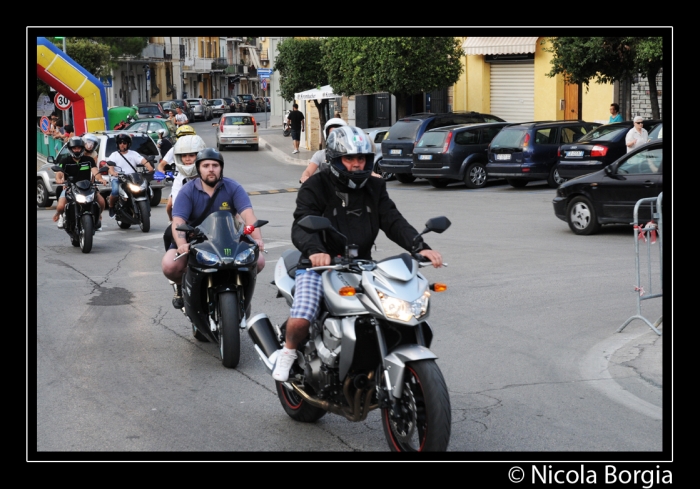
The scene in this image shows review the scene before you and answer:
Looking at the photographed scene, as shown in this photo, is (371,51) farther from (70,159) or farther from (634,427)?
(634,427)

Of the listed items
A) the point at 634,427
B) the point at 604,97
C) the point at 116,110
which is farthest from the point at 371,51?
the point at 634,427

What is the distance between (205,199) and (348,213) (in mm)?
2648

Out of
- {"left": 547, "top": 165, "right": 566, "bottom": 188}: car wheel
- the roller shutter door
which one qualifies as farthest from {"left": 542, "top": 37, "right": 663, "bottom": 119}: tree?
the roller shutter door

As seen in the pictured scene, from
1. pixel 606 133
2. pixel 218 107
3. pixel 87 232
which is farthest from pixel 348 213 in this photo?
pixel 218 107

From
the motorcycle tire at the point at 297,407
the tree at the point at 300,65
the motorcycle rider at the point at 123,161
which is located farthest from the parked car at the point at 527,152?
the tree at the point at 300,65

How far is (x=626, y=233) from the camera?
50.6 ft

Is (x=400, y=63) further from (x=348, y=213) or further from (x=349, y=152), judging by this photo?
(x=349, y=152)

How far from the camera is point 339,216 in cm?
595

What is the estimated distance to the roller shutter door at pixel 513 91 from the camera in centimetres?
3547

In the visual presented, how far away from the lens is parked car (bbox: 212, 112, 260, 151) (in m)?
41.0

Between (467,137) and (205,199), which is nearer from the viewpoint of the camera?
(205,199)

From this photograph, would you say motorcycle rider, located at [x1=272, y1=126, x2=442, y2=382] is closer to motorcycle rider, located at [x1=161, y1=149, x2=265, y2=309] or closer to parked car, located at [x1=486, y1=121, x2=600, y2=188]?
motorcycle rider, located at [x1=161, y1=149, x2=265, y2=309]

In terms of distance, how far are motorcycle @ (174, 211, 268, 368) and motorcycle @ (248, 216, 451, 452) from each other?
178 cm

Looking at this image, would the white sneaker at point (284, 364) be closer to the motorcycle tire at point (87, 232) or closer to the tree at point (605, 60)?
the motorcycle tire at point (87, 232)
